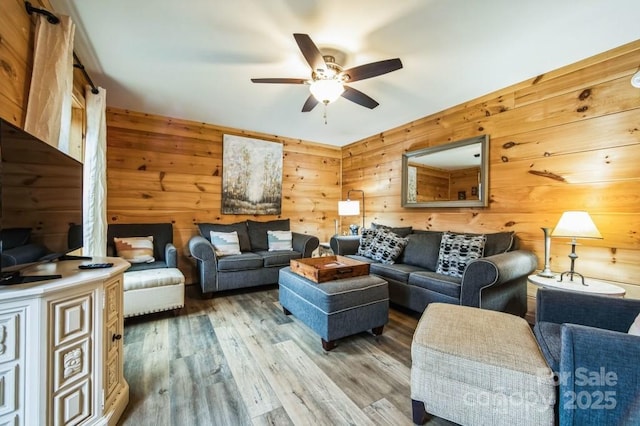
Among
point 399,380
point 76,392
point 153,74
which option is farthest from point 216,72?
point 399,380

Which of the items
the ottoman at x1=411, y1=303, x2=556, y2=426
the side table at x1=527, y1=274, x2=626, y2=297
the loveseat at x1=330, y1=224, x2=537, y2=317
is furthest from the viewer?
the loveseat at x1=330, y1=224, x2=537, y2=317

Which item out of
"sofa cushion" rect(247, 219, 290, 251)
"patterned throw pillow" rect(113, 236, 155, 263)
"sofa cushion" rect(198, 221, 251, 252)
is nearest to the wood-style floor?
"patterned throw pillow" rect(113, 236, 155, 263)

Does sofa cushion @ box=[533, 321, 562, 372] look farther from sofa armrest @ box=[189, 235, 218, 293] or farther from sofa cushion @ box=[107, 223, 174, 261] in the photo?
sofa cushion @ box=[107, 223, 174, 261]

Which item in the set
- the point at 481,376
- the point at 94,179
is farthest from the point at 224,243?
the point at 481,376

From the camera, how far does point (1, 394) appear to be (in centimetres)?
94

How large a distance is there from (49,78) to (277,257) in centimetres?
264

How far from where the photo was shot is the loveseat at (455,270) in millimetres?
2164

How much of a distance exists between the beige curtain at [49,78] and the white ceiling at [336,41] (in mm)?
216

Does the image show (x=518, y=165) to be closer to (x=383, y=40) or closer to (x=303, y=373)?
(x=383, y=40)

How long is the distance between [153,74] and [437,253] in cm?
344

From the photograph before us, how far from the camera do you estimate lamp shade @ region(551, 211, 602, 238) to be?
1.91m

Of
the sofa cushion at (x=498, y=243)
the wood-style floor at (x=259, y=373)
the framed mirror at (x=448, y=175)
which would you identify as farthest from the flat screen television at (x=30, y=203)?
the framed mirror at (x=448, y=175)

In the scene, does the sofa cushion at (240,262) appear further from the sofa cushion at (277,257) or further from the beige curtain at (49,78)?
the beige curtain at (49,78)

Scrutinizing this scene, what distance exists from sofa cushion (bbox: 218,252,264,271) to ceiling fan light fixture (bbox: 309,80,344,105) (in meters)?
2.12
